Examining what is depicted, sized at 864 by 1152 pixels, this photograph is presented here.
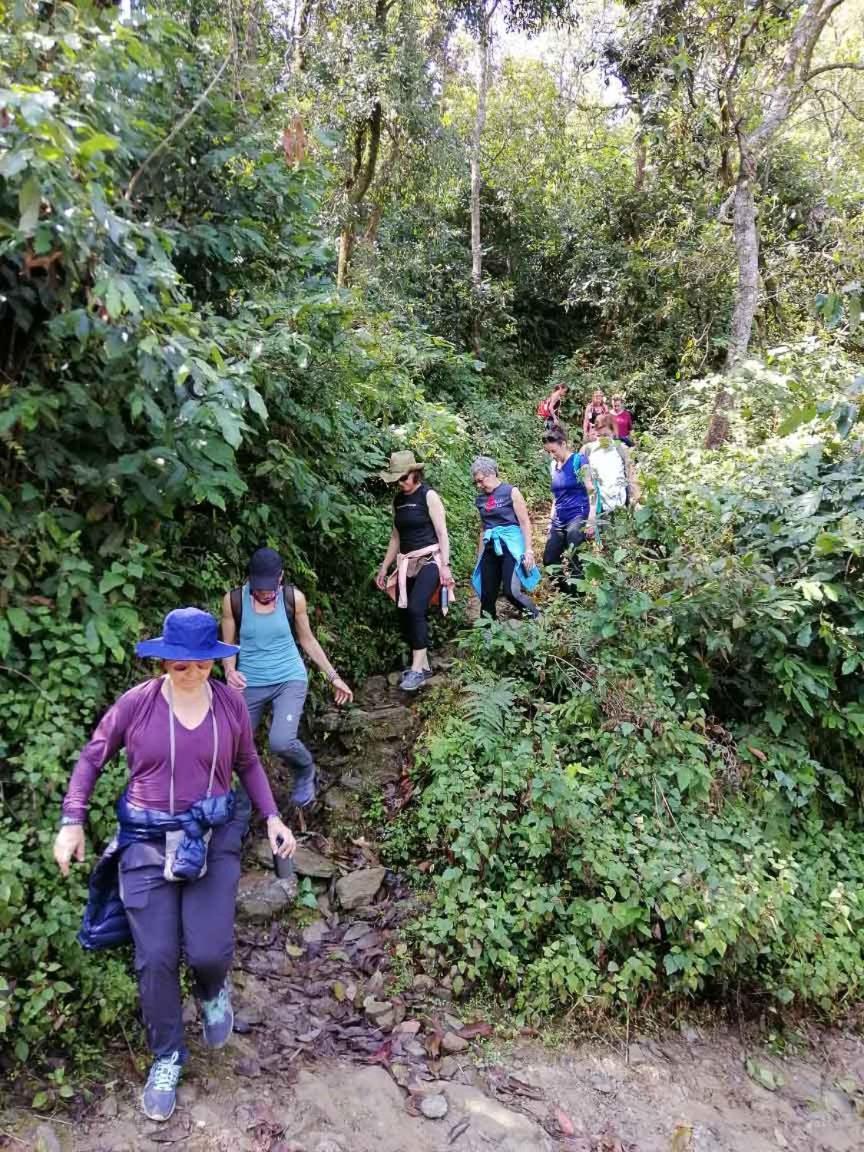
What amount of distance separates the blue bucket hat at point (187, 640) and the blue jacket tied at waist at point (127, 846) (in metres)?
0.60

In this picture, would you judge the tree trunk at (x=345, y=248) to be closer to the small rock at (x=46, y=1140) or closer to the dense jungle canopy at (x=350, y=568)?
the dense jungle canopy at (x=350, y=568)

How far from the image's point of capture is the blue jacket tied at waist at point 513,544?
583cm

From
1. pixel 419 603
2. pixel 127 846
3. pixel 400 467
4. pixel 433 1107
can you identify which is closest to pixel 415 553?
pixel 419 603

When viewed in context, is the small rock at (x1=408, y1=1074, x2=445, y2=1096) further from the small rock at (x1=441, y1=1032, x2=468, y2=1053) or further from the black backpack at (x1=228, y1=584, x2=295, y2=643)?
the black backpack at (x1=228, y1=584, x2=295, y2=643)

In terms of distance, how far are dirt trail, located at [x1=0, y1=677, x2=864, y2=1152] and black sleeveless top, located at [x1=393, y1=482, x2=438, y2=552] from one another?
2.50 m

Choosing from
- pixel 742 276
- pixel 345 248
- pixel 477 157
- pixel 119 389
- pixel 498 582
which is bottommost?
pixel 498 582

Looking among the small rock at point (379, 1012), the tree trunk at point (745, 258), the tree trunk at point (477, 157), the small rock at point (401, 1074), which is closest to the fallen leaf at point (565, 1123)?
the small rock at point (401, 1074)

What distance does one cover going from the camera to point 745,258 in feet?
32.8

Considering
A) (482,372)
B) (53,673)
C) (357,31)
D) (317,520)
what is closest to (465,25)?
(357,31)

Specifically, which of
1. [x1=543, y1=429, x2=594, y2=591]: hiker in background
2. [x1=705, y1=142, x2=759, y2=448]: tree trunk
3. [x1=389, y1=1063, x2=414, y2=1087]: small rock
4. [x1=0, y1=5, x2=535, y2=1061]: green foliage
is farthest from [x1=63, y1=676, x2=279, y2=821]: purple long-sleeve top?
[x1=705, y1=142, x2=759, y2=448]: tree trunk

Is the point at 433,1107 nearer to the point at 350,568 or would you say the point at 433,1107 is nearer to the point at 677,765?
the point at 677,765

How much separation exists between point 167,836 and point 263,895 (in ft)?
5.34

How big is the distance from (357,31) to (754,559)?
→ 37.6 feet

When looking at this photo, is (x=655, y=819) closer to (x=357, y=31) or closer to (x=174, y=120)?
(x=174, y=120)
